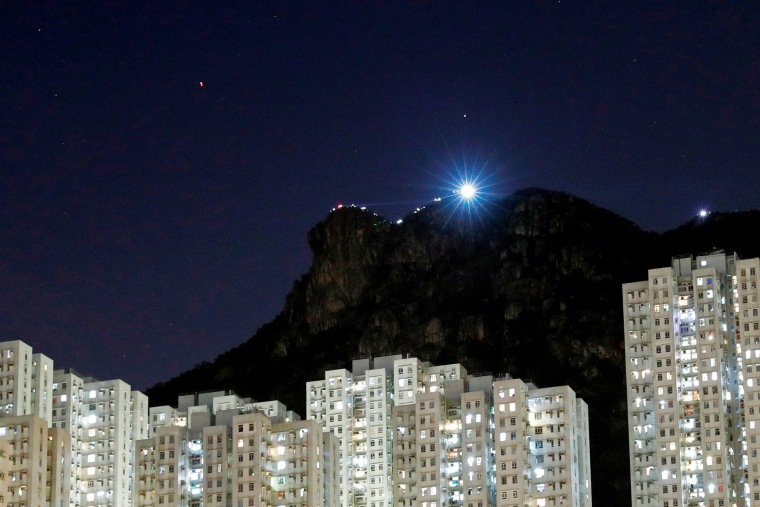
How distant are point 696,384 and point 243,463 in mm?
51539

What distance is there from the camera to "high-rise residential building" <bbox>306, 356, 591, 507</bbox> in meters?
150

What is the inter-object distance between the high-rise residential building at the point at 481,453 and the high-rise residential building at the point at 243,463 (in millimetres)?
12899

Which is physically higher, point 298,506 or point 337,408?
point 337,408

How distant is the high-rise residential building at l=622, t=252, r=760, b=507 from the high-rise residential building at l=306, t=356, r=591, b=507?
11445 mm

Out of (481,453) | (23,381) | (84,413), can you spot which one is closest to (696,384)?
(481,453)

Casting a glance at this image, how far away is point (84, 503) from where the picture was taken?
169625mm

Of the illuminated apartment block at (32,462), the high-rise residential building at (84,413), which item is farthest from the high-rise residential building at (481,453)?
the illuminated apartment block at (32,462)

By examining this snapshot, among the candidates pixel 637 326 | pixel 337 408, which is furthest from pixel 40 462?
pixel 637 326

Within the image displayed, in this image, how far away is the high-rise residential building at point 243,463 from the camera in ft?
469

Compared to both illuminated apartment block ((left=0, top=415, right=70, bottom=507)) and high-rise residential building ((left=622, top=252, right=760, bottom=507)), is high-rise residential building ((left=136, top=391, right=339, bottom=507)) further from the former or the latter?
high-rise residential building ((left=622, top=252, right=760, bottom=507))

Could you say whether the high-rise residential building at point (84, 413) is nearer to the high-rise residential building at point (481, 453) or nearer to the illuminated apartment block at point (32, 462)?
the high-rise residential building at point (481, 453)

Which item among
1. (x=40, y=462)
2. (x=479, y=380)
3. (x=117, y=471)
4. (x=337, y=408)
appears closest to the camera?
(x=40, y=462)

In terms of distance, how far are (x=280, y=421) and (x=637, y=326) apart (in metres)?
47.5

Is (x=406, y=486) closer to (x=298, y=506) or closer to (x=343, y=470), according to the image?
(x=343, y=470)
